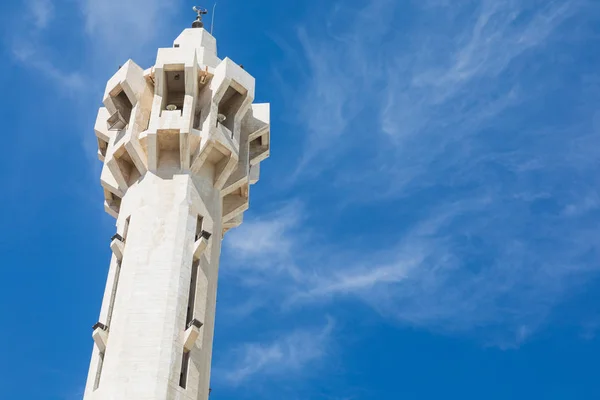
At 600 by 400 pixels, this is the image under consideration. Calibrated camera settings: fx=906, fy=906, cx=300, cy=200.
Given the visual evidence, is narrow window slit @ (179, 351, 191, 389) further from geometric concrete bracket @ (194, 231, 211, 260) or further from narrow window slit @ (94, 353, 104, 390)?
geometric concrete bracket @ (194, 231, 211, 260)

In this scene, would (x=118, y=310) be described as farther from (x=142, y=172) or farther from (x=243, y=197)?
(x=243, y=197)

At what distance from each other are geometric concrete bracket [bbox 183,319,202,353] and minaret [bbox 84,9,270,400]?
56mm

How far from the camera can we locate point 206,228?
52156 mm

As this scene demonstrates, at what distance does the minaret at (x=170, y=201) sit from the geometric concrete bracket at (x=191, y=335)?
0.06m

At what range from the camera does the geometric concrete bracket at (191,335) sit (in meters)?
46.3

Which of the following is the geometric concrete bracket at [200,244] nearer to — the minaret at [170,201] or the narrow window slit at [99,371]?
the minaret at [170,201]

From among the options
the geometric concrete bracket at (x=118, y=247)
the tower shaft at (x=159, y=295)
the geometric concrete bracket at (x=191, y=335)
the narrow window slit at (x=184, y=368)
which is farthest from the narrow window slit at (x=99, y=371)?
the geometric concrete bracket at (x=118, y=247)

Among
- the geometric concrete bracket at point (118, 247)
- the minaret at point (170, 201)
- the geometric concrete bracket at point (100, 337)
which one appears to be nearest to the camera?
the minaret at point (170, 201)

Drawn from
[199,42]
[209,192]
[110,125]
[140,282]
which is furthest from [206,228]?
[199,42]

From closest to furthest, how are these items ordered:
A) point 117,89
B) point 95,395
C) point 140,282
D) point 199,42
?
1. point 95,395
2. point 140,282
3. point 117,89
4. point 199,42

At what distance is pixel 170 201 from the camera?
51531 mm

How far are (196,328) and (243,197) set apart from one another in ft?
44.7

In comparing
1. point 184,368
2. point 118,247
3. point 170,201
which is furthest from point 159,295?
point 170,201

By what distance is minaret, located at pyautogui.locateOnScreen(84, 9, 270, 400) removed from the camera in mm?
45406
